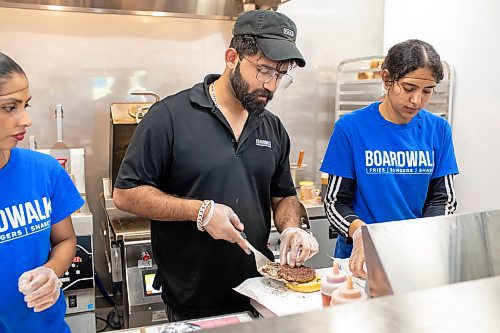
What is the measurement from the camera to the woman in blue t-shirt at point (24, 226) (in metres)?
1.33

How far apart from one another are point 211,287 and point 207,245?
0.49 feet

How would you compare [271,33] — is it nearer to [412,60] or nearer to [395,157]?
[412,60]

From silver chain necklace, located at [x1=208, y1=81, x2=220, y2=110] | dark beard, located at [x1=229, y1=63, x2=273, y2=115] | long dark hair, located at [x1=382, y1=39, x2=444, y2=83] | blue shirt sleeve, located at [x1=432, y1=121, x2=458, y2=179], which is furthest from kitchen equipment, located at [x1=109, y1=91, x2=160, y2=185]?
blue shirt sleeve, located at [x1=432, y1=121, x2=458, y2=179]

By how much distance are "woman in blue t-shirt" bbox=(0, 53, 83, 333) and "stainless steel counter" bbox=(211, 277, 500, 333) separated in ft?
3.68

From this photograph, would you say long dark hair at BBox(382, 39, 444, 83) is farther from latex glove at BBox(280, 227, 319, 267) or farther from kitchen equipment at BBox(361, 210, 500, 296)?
kitchen equipment at BBox(361, 210, 500, 296)

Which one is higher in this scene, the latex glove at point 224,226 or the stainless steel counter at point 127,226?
the latex glove at point 224,226

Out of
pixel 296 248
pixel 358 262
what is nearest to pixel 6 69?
pixel 296 248

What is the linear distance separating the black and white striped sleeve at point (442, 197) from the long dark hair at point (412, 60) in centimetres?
41

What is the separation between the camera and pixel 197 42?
10.7 feet

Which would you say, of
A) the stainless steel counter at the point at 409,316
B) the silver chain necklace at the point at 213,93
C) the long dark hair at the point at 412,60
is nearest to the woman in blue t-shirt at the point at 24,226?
the silver chain necklace at the point at 213,93

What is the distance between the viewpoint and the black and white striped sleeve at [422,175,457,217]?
6.13 feet

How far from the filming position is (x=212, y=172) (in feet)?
5.29

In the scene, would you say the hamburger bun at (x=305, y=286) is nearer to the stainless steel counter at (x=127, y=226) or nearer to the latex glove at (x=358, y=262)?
the latex glove at (x=358, y=262)

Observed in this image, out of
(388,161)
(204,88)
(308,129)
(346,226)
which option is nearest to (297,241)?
(346,226)
